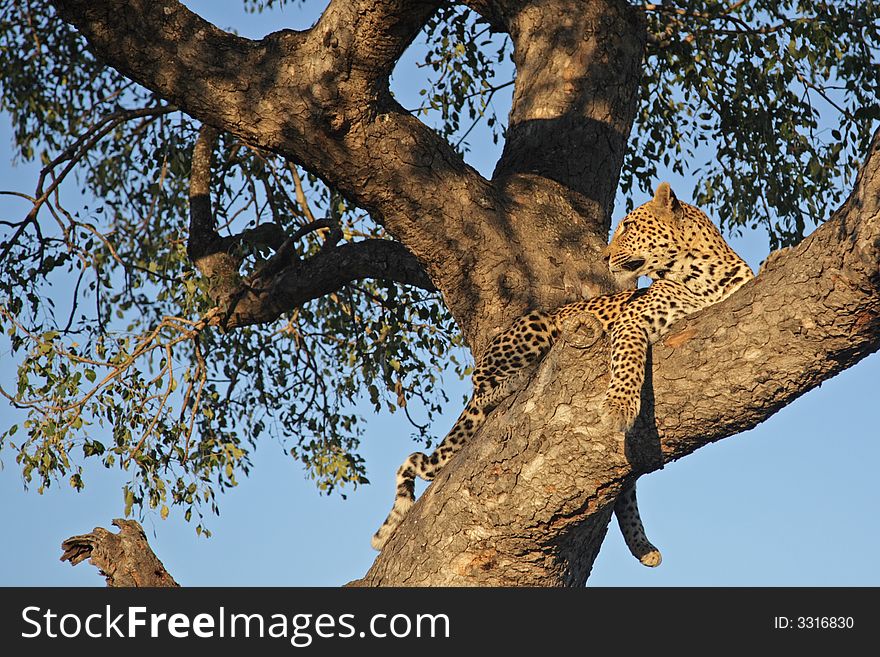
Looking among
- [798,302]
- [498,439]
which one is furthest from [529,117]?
[798,302]

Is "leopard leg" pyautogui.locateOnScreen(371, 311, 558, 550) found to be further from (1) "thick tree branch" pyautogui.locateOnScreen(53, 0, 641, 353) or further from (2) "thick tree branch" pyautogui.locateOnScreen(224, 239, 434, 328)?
(2) "thick tree branch" pyautogui.locateOnScreen(224, 239, 434, 328)

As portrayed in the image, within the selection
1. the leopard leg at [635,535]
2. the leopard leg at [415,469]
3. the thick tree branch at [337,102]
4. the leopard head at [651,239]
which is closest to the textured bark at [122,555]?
the leopard leg at [415,469]

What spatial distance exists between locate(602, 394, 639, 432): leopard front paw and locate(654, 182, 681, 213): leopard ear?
223 cm

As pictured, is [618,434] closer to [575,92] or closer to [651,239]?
[651,239]

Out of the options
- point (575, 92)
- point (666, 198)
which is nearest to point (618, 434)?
point (666, 198)

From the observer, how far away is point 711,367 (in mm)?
5059

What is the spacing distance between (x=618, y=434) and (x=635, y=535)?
2163 mm

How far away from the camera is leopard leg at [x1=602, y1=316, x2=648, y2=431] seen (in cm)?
516

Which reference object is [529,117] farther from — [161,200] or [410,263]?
[161,200]

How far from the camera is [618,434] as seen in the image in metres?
5.25

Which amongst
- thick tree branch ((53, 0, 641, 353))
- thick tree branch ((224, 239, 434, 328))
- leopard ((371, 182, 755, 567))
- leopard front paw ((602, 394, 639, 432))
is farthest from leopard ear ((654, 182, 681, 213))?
leopard front paw ((602, 394, 639, 432))

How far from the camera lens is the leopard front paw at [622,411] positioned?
5.15 m

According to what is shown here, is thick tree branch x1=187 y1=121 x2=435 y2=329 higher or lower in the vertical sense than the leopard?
higher
